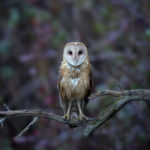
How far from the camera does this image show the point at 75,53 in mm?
4066

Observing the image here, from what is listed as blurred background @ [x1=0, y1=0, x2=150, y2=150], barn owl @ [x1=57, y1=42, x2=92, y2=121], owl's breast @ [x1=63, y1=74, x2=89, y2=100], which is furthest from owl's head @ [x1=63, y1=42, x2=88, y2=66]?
blurred background @ [x1=0, y1=0, x2=150, y2=150]

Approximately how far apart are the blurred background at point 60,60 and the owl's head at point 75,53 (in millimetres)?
649

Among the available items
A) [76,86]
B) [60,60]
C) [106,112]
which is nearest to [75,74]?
[76,86]

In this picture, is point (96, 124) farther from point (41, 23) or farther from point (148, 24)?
point (41, 23)

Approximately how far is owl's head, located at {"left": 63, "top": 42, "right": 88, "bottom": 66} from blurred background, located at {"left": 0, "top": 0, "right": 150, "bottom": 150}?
0.65m

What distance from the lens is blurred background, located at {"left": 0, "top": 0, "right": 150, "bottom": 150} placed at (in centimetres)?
545

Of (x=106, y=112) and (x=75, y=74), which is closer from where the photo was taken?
(x=106, y=112)

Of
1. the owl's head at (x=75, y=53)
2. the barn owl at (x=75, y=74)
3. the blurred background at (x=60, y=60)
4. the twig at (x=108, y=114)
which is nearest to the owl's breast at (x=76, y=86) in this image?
the barn owl at (x=75, y=74)

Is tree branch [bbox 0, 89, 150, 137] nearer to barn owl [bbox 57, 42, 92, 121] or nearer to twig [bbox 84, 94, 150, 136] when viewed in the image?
twig [bbox 84, 94, 150, 136]

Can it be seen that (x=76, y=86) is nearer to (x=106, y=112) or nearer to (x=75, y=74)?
(x=75, y=74)

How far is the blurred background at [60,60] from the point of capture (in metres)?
5.45

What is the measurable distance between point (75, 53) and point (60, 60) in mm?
3060

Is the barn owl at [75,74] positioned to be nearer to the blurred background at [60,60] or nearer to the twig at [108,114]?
the blurred background at [60,60]

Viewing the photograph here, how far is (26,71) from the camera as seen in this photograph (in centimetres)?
842
